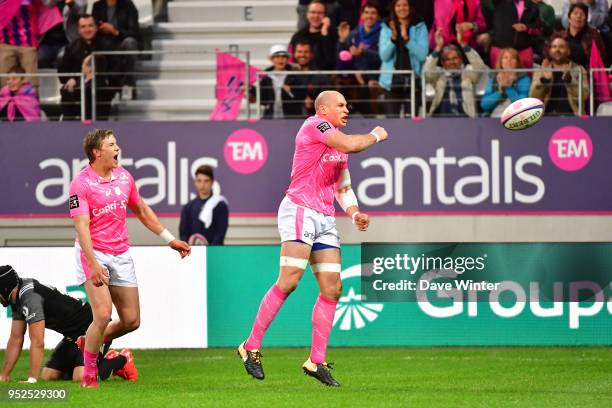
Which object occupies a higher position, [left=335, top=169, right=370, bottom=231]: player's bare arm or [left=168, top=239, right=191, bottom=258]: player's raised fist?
[left=335, top=169, right=370, bottom=231]: player's bare arm

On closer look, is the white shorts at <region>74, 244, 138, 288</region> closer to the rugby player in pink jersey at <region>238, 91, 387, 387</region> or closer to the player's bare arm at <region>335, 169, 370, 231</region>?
the rugby player in pink jersey at <region>238, 91, 387, 387</region>

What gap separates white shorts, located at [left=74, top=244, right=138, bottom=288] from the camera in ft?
34.4

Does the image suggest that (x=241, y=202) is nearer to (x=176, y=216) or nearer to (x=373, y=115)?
(x=176, y=216)

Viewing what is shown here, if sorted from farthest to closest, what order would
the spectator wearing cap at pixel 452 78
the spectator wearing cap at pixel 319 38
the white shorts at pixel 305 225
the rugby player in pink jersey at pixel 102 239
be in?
the spectator wearing cap at pixel 319 38 < the spectator wearing cap at pixel 452 78 < the rugby player in pink jersey at pixel 102 239 < the white shorts at pixel 305 225

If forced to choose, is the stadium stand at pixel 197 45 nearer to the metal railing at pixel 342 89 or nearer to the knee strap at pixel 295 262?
the metal railing at pixel 342 89

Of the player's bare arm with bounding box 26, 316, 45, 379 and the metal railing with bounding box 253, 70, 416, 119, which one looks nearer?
the player's bare arm with bounding box 26, 316, 45, 379

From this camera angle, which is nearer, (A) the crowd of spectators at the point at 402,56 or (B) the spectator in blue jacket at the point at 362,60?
(A) the crowd of spectators at the point at 402,56

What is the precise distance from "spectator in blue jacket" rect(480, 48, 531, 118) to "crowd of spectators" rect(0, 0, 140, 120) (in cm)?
510

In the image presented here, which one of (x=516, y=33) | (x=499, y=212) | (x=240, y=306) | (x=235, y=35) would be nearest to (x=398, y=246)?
(x=240, y=306)

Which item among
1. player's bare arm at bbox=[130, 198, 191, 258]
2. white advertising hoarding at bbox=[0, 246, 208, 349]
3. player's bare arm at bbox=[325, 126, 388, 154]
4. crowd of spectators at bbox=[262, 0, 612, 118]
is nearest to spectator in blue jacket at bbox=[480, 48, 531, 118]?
crowd of spectators at bbox=[262, 0, 612, 118]

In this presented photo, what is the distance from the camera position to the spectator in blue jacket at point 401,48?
59.7 feet

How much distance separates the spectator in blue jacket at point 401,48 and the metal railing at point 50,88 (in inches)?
164

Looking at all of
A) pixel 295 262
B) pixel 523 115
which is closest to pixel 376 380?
pixel 295 262

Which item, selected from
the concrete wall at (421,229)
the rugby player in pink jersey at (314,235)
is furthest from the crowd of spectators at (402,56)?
the rugby player in pink jersey at (314,235)
